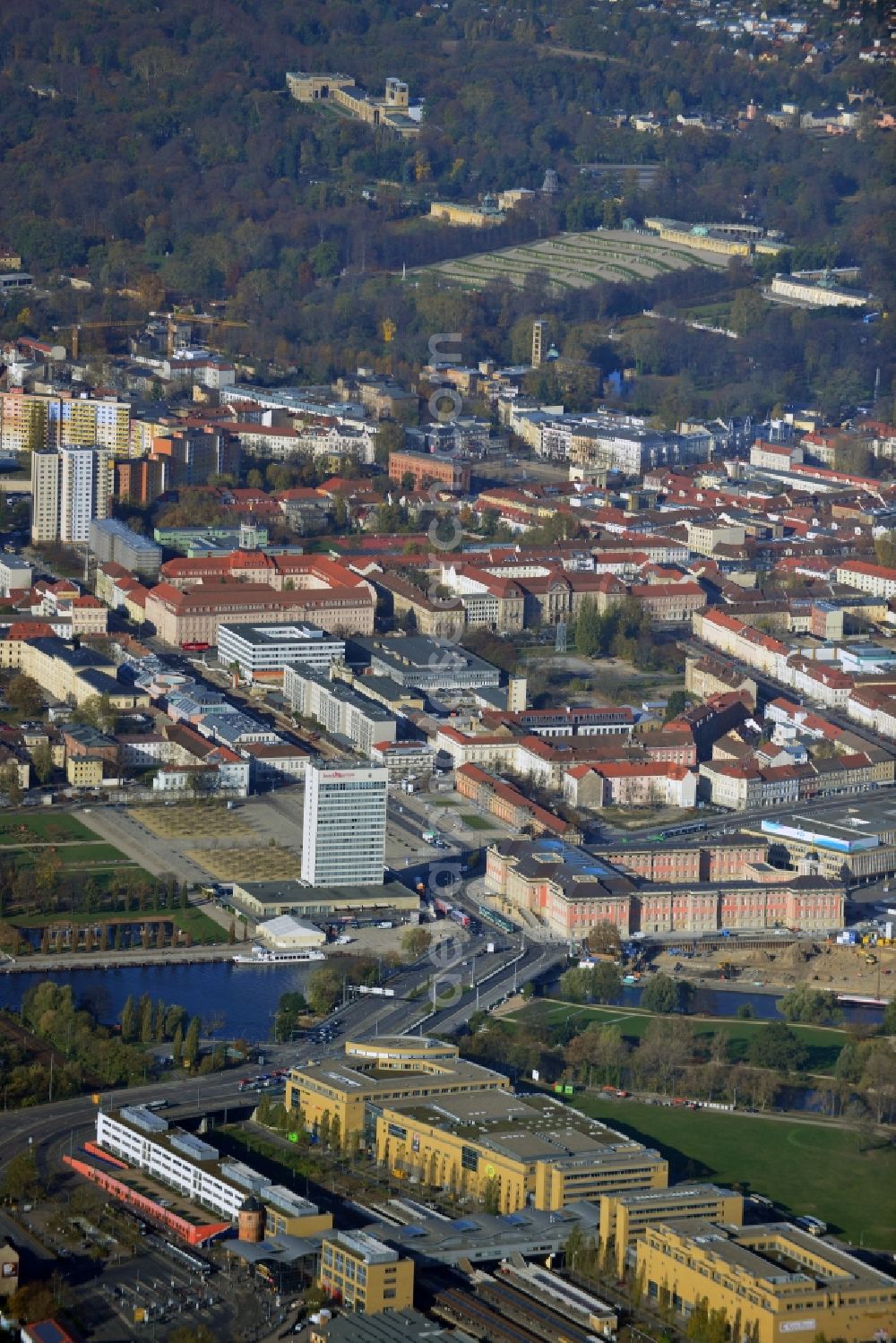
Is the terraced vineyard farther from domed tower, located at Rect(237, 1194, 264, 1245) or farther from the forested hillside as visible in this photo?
domed tower, located at Rect(237, 1194, 264, 1245)

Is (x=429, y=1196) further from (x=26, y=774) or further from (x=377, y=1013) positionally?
(x=26, y=774)

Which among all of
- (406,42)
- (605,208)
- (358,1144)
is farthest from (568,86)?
(358,1144)

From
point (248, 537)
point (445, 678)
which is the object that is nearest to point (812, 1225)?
A: point (445, 678)

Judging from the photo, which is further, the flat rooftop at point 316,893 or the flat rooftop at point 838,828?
the flat rooftop at point 838,828

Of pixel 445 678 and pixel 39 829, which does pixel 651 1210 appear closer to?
pixel 39 829

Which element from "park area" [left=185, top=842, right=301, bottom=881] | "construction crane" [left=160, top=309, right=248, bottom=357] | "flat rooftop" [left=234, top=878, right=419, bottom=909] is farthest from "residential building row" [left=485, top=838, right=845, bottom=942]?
"construction crane" [left=160, top=309, right=248, bottom=357]

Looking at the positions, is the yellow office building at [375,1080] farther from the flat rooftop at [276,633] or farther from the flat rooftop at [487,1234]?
the flat rooftop at [276,633]

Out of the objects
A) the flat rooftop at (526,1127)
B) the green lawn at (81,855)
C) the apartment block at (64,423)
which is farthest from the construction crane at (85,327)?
the flat rooftop at (526,1127)
